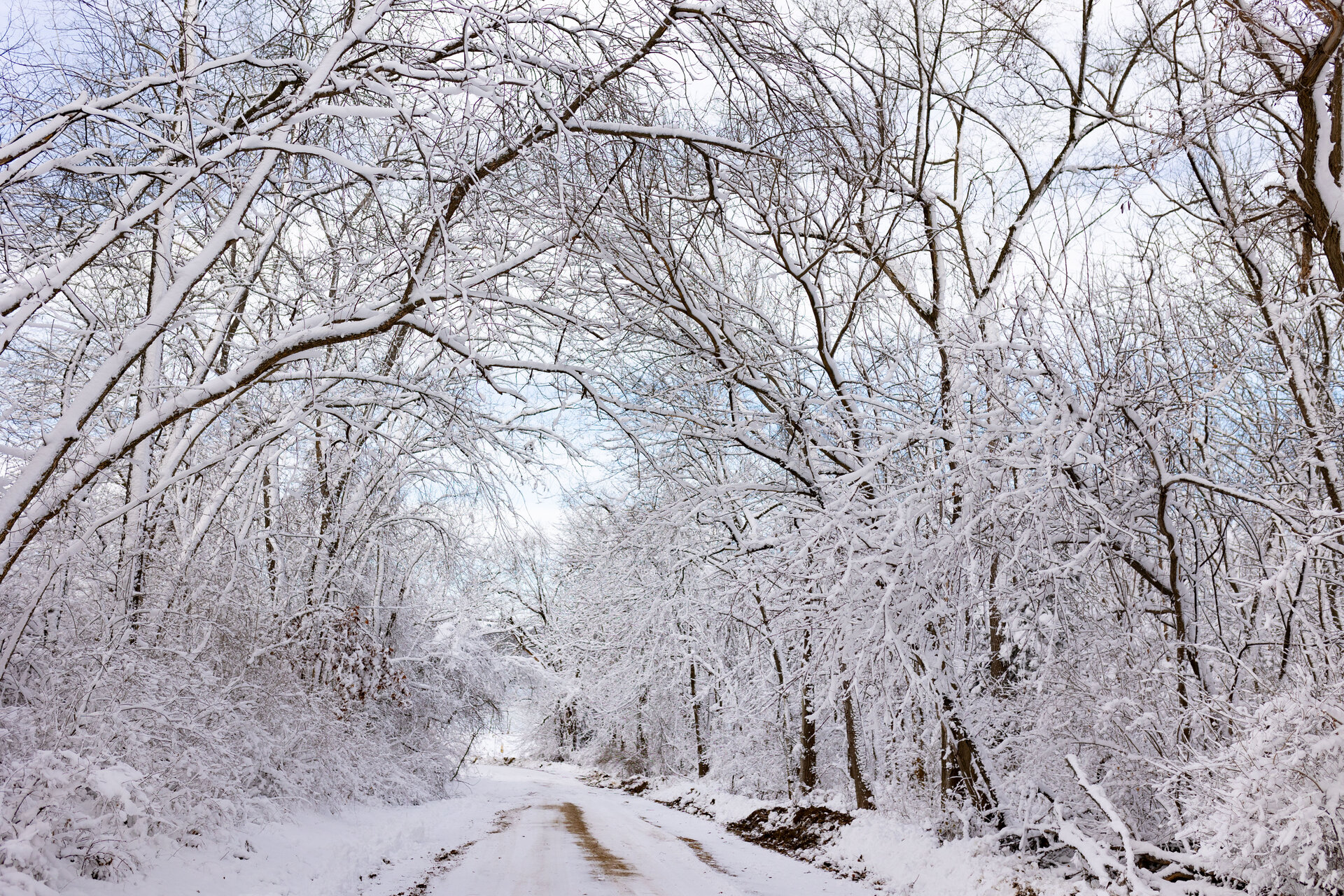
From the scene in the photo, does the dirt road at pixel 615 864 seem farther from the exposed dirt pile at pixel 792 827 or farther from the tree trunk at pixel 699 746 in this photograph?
the tree trunk at pixel 699 746

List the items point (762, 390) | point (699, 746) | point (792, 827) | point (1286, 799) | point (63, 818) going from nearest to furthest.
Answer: point (1286, 799) < point (63, 818) < point (762, 390) < point (792, 827) < point (699, 746)

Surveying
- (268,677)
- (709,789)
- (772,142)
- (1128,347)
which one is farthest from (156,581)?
(709,789)

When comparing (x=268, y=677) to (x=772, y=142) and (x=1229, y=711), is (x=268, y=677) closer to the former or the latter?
(x=772, y=142)

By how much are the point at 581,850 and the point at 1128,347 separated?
9.66 metres

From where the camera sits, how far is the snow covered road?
7680 millimetres

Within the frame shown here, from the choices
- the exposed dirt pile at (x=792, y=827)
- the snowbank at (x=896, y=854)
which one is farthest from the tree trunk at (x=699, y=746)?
the exposed dirt pile at (x=792, y=827)

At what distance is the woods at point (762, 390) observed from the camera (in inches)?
195

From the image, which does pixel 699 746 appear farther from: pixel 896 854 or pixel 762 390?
pixel 762 390

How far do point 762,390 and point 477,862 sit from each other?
7.10 m

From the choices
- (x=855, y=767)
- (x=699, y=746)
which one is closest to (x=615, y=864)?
(x=855, y=767)

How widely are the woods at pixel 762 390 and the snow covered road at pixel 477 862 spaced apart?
2.33ft

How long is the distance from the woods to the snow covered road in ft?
2.33

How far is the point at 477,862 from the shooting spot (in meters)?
10.1

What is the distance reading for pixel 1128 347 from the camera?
6.27 m
